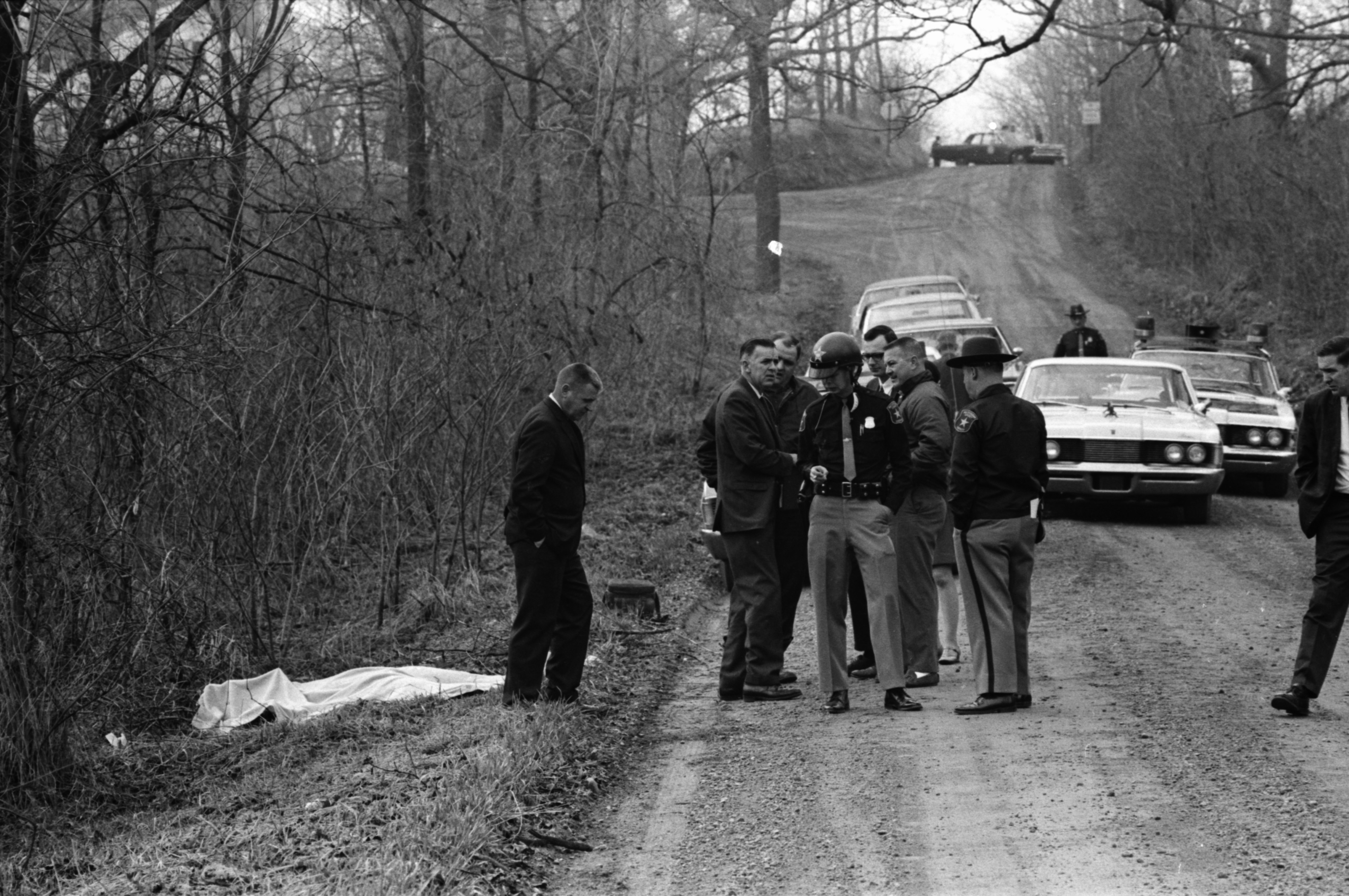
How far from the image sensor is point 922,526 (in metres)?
8.95

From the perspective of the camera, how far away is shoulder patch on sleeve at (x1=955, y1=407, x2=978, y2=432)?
8211 millimetres

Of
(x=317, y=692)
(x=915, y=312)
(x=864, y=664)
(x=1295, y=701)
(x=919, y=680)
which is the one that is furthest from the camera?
(x=915, y=312)

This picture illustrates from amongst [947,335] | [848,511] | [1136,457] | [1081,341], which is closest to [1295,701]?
[848,511]

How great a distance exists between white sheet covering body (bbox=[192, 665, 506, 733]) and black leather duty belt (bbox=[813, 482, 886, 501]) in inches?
85.2

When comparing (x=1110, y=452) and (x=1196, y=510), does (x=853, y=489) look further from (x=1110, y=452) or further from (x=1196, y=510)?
(x=1196, y=510)

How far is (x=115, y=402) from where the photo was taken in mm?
9414

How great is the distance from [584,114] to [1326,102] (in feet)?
56.9

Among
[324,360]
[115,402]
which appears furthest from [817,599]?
[324,360]

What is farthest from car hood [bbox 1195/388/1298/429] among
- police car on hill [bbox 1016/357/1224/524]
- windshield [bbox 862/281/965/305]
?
windshield [bbox 862/281/965/305]

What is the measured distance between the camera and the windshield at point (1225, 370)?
18.5 metres

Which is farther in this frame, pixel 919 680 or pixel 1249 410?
pixel 1249 410

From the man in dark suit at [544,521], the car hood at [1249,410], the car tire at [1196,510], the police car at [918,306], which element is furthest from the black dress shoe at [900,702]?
the police car at [918,306]

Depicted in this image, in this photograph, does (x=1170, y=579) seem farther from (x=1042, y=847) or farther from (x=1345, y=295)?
(x=1345, y=295)

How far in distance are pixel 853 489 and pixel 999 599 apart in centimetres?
94
